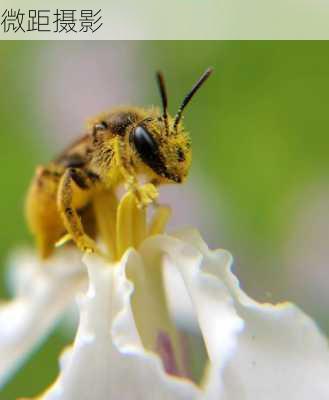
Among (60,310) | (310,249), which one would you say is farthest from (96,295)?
(310,249)

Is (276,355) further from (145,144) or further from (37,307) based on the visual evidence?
(37,307)

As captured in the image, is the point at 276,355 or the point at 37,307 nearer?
the point at 276,355

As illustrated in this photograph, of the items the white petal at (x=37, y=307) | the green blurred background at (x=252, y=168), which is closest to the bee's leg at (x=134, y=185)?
the white petal at (x=37, y=307)

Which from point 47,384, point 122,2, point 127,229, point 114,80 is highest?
point 122,2

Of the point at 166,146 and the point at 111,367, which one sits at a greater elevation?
the point at 166,146

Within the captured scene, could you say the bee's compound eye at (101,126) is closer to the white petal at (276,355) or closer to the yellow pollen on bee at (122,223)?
the yellow pollen on bee at (122,223)

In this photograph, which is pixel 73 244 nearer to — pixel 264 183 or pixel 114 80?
pixel 264 183

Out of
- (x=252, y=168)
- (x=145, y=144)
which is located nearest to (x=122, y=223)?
(x=145, y=144)
